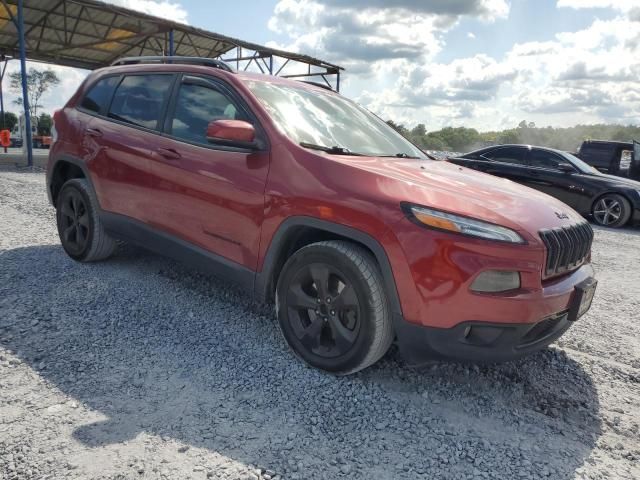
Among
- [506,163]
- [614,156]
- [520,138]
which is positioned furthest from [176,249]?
[520,138]

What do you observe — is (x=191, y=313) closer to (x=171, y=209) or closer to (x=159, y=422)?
(x=171, y=209)

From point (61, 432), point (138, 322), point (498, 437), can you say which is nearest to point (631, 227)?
point (498, 437)

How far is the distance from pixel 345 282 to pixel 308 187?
1.86 ft

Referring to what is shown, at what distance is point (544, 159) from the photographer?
375 inches

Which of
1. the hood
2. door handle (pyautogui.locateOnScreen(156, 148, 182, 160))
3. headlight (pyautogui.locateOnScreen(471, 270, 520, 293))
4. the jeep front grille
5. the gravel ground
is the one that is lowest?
the gravel ground

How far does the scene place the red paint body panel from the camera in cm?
235

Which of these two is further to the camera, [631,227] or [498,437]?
[631,227]

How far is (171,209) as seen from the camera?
351 cm

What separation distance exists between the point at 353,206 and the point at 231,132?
86 centimetres

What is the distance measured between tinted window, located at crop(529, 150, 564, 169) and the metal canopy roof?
317 inches

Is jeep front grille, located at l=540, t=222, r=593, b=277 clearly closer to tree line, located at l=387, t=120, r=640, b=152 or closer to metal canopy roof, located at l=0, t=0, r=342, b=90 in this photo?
tree line, located at l=387, t=120, r=640, b=152

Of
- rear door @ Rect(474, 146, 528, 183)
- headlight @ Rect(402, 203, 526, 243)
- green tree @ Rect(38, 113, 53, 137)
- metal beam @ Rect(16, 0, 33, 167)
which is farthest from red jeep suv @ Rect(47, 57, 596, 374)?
green tree @ Rect(38, 113, 53, 137)

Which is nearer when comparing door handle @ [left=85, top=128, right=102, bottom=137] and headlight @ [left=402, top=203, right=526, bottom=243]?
headlight @ [left=402, top=203, right=526, bottom=243]

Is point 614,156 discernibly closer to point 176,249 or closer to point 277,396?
point 176,249
